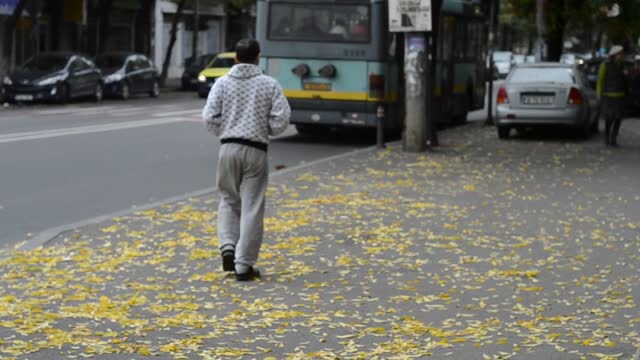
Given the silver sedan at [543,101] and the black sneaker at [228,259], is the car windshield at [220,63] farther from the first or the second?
the black sneaker at [228,259]

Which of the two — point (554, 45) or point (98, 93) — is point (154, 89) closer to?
point (98, 93)

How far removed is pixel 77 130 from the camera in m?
26.0

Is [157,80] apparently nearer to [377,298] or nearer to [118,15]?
[118,15]

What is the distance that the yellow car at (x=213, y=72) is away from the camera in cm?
4297

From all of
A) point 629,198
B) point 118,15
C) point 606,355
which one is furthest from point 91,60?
point 606,355

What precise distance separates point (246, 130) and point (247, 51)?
57 centimetres

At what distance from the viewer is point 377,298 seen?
913cm

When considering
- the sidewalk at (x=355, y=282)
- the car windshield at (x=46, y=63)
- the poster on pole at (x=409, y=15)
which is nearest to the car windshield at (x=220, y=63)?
the car windshield at (x=46, y=63)

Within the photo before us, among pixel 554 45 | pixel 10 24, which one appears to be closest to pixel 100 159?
pixel 10 24

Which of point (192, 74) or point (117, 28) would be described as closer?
point (192, 74)

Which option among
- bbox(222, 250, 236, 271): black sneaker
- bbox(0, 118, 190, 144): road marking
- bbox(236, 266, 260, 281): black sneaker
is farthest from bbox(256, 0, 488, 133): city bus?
bbox(236, 266, 260, 281): black sneaker

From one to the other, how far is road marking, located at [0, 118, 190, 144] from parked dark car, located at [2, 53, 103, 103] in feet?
26.4

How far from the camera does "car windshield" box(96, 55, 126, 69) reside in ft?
143

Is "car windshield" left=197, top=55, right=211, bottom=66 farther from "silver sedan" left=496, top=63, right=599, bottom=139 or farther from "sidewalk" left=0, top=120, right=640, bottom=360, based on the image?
"sidewalk" left=0, top=120, right=640, bottom=360
